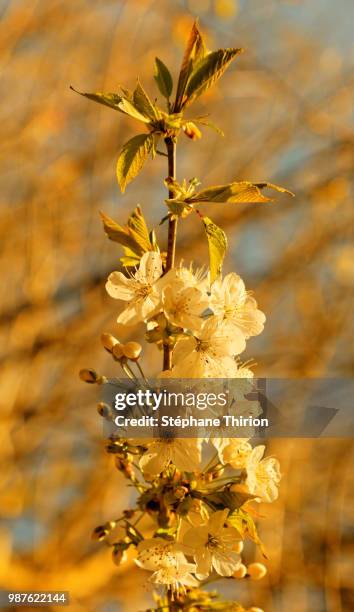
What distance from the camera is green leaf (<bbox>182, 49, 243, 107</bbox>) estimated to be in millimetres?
445

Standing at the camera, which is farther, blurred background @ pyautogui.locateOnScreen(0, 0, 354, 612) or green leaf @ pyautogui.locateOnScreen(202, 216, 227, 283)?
blurred background @ pyautogui.locateOnScreen(0, 0, 354, 612)

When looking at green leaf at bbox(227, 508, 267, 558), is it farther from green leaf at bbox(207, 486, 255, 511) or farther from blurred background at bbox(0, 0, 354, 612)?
blurred background at bbox(0, 0, 354, 612)

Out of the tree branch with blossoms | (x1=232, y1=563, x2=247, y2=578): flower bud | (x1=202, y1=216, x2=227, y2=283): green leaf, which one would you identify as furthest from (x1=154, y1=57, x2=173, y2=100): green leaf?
(x1=232, y1=563, x2=247, y2=578): flower bud

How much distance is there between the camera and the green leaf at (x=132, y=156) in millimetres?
447

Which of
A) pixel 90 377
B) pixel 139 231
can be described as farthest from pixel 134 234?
pixel 90 377

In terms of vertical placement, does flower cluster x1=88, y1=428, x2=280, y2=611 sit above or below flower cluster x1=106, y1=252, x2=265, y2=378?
below

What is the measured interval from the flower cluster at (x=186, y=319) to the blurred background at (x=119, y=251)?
1017 mm

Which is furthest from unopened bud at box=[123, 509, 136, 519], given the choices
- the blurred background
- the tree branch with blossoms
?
the blurred background

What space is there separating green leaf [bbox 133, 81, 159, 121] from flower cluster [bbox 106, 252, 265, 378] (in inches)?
3.6

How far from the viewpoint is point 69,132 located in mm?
1743

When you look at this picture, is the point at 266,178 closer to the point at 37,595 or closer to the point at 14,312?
the point at 14,312

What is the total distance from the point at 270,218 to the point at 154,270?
4.63 feet

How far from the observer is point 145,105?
0.45 m

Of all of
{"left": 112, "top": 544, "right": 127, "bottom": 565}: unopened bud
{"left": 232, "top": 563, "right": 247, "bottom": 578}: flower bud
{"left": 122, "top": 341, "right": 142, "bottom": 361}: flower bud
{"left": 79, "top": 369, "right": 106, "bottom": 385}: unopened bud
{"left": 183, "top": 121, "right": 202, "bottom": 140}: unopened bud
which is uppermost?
{"left": 183, "top": 121, "right": 202, "bottom": 140}: unopened bud
